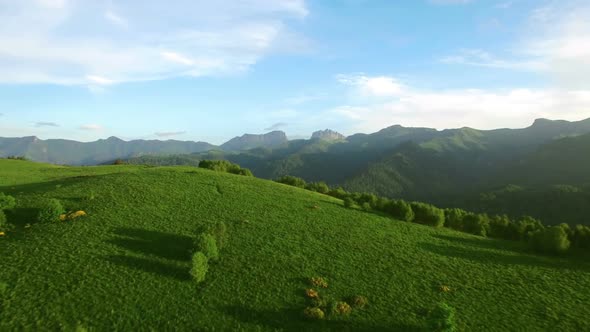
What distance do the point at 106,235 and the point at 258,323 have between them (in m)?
26.4

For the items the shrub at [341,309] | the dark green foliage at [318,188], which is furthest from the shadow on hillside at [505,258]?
the dark green foliage at [318,188]

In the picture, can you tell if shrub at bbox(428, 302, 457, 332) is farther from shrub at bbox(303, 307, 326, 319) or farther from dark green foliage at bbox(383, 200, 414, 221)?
dark green foliage at bbox(383, 200, 414, 221)

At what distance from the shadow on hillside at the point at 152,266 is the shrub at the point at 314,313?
14323 mm

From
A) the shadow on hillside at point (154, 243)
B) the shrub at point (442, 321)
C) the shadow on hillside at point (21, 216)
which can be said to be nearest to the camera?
the shrub at point (442, 321)

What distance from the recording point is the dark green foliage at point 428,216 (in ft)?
234

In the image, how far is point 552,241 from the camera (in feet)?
184

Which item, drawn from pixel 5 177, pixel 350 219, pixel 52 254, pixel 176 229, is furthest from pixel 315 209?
pixel 5 177

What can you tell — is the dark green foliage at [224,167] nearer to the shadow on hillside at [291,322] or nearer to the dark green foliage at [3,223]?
the dark green foliage at [3,223]

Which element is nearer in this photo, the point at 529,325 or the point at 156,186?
the point at 529,325

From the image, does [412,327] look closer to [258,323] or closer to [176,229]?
[258,323]

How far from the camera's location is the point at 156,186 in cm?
6825

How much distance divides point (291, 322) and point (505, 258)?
127ft

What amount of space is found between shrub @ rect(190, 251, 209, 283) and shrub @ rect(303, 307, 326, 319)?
41.7 feet

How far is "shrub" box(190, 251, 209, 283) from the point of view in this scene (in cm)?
3809
